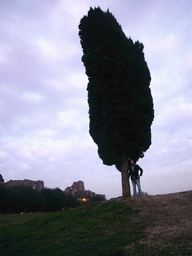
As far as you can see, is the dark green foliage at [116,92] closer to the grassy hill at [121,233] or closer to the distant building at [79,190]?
the grassy hill at [121,233]

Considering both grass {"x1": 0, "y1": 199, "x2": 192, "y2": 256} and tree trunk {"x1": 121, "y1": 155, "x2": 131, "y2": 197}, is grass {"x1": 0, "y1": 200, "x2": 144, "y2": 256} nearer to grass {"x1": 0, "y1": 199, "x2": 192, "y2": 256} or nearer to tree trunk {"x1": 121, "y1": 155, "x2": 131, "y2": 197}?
grass {"x1": 0, "y1": 199, "x2": 192, "y2": 256}

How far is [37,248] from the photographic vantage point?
5852 millimetres

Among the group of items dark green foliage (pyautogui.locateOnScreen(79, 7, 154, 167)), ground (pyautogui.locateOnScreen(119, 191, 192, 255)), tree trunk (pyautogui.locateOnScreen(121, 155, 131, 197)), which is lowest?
ground (pyautogui.locateOnScreen(119, 191, 192, 255))

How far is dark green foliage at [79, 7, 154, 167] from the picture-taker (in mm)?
13344

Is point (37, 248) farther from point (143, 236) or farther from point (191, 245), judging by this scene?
point (191, 245)

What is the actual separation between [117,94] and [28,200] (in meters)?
12.5

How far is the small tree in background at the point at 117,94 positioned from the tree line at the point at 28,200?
924cm

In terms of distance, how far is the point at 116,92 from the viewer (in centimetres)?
1394

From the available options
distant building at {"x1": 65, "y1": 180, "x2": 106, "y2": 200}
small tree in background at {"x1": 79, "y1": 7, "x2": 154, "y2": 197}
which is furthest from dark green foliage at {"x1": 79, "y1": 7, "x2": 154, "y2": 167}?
distant building at {"x1": 65, "y1": 180, "x2": 106, "y2": 200}

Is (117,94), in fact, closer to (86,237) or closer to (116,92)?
(116,92)

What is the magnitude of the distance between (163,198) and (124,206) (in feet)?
6.09

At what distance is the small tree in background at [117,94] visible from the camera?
1330 cm

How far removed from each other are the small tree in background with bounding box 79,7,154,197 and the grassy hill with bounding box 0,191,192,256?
14.7ft

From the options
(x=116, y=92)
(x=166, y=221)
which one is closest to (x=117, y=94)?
(x=116, y=92)
